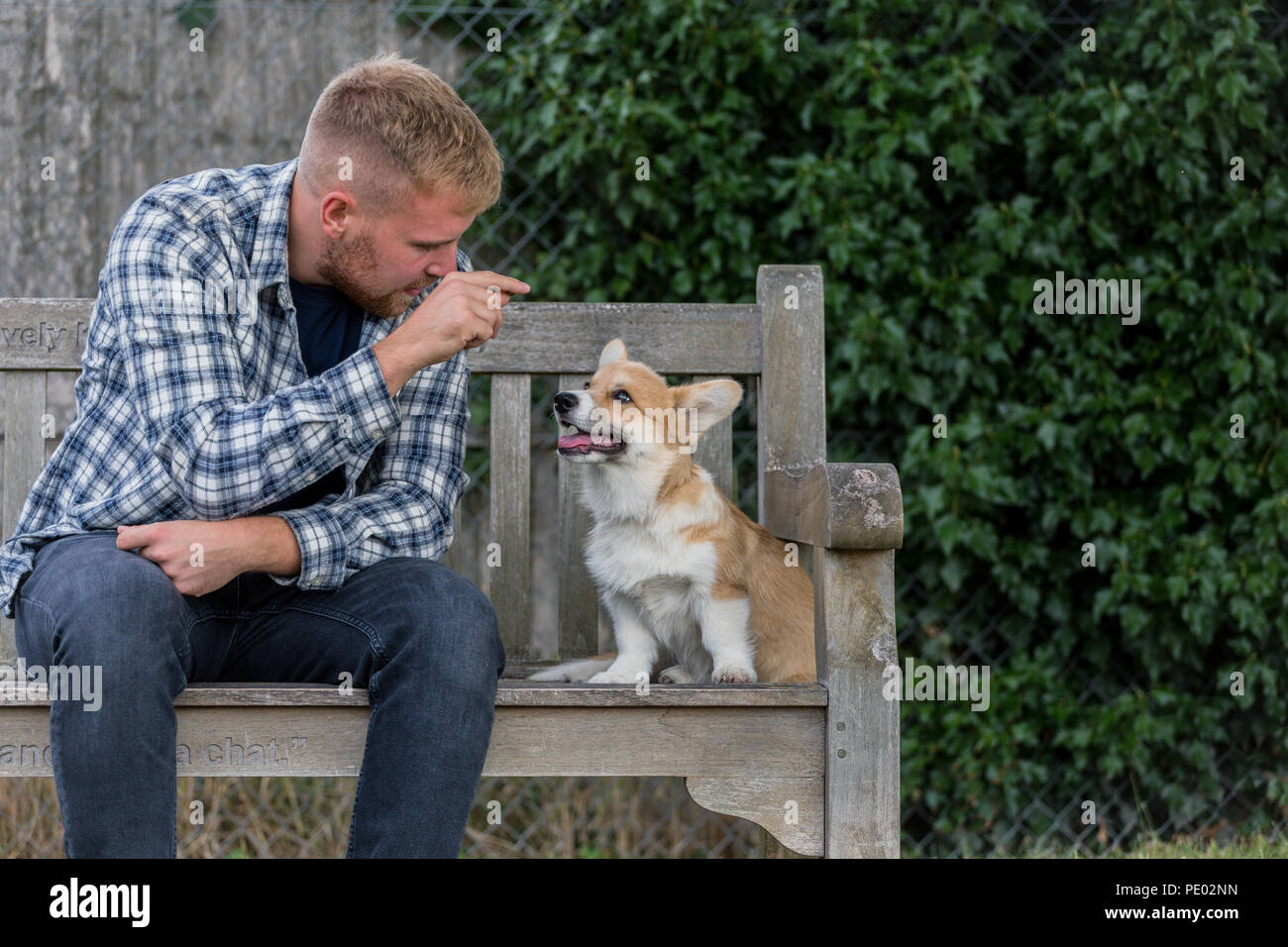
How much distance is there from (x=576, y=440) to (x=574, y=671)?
438 millimetres

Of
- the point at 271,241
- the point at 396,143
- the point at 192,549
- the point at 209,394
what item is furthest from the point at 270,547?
the point at 396,143

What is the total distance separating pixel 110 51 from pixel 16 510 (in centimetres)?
168

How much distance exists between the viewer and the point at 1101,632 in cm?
347

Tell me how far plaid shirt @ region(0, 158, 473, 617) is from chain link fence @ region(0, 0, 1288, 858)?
1.33 meters

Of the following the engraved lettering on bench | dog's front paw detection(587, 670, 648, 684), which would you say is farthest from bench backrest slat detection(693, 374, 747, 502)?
the engraved lettering on bench

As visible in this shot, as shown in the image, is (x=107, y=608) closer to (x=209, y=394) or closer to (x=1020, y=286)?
(x=209, y=394)

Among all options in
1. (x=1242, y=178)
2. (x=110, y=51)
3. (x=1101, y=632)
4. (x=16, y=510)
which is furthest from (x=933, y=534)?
(x=110, y=51)

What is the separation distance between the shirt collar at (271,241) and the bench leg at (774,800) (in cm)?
103

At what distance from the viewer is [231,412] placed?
1.78 m

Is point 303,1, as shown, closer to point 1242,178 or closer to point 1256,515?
point 1242,178

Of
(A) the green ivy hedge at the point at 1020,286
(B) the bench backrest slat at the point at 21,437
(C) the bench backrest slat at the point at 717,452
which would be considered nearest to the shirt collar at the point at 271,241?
(B) the bench backrest slat at the point at 21,437

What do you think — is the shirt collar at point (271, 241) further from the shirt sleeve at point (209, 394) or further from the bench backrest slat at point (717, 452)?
the bench backrest slat at point (717, 452)
